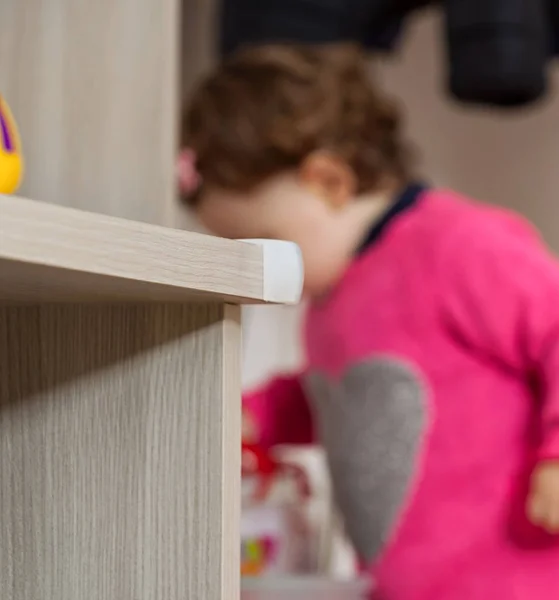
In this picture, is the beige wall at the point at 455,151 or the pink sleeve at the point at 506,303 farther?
the beige wall at the point at 455,151

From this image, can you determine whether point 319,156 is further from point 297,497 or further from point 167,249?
point 167,249

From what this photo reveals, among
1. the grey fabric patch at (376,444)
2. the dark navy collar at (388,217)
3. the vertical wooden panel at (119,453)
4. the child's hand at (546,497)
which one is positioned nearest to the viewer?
the vertical wooden panel at (119,453)

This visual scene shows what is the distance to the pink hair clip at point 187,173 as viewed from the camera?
1.00 m

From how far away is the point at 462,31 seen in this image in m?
1.02

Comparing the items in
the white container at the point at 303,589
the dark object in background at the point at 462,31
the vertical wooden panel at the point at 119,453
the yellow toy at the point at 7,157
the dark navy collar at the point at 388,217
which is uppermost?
the dark object in background at the point at 462,31

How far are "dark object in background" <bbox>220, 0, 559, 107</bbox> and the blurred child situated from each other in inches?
2.5

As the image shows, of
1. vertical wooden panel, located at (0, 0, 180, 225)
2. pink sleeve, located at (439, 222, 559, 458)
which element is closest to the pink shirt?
pink sleeve, located at (439, 222, 559, 458)

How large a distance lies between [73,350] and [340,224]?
0.59 metres

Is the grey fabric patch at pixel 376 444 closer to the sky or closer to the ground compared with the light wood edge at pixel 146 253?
closer to the ground

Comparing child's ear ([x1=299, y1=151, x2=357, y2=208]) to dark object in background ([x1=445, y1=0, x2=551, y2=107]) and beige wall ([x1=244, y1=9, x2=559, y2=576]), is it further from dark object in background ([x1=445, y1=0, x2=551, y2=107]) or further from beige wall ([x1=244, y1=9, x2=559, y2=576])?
beige wall ([x1=244, y1=9, x2=559, y2=576])

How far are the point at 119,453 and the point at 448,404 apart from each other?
51 cm

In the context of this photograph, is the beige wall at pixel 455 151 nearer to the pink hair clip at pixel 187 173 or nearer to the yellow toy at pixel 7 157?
the pink hair clip at pixel 187 173

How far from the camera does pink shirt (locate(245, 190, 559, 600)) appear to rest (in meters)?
0.80

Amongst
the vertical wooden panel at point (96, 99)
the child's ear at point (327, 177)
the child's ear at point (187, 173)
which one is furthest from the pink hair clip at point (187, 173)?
the vertical wooden panel at point (96, 99)
